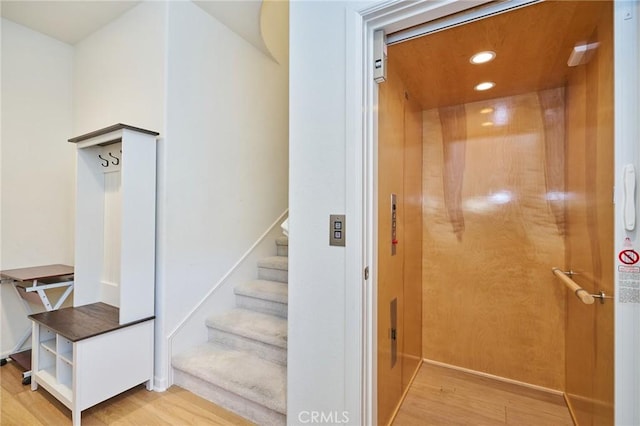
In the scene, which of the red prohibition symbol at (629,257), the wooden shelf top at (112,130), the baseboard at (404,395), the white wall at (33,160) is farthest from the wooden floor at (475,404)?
the white wall at (33,160)

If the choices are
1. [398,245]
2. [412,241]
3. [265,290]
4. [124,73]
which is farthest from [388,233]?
[124,73]

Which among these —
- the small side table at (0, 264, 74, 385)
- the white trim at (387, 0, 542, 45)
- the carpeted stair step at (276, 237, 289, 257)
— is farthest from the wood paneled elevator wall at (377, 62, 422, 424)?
the small side table at (0, 264, 74, 385)

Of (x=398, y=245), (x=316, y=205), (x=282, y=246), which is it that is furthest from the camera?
(x=282, y=246)

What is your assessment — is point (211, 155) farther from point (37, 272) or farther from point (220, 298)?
point (37, 272)

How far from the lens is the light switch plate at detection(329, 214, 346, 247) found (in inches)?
50.8

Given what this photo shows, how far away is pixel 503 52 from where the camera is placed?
1.61 m

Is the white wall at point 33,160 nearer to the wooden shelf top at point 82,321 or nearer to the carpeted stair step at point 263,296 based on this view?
the wooden shelf top at point 82,321

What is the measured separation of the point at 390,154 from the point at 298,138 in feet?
1.70

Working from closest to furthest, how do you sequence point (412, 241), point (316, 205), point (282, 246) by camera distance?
1. point (316, 205)
2. point (412, 241)
3. point (282, 246)

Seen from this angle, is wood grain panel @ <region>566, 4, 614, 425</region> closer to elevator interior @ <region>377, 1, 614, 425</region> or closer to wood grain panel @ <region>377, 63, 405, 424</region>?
elevator interior @ <region>377, 1, 614, 425</region>

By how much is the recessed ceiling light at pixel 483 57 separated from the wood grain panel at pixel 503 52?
1.2 inches

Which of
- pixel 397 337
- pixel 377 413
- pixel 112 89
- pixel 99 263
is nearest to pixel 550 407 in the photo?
pixel 397 337

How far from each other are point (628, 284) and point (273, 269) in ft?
7.53

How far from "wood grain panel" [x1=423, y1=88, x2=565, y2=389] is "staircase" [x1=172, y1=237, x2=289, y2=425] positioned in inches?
49.4
